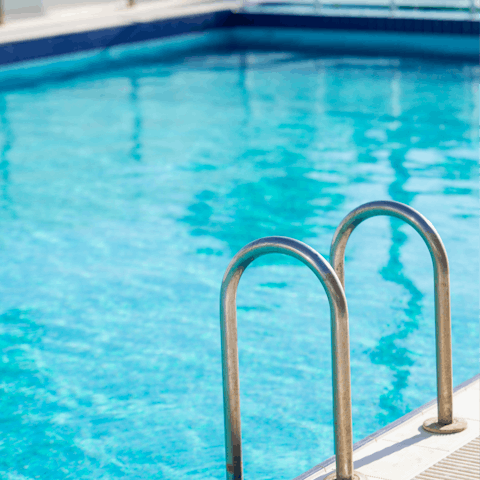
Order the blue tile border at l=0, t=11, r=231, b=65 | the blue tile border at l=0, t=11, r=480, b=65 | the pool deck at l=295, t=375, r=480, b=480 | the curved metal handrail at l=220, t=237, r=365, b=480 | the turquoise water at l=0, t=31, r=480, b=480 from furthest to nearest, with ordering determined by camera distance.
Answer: the blue tile border at l=0, t=11, r=480, b=65, the blue tile border at l=0, t=11, r=231, b=65, the turquoise water at l=0, t=31, r=480, b=480, the pool deck at l=295, t=375, r=480, b=480, the curved metal handrail at l=220, t=237, r=365, b=480

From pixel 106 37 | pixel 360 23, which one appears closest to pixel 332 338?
pixel 106 37

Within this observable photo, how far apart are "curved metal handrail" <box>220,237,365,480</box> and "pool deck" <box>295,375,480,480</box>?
0.13m

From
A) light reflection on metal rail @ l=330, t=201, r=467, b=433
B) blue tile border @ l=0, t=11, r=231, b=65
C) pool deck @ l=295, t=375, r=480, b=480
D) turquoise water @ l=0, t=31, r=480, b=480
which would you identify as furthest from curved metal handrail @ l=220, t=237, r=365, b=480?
blue tile border @ l=0, t=11, r=231, b=65

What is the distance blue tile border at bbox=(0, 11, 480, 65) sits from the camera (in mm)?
12188

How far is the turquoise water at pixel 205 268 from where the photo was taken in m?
3.79

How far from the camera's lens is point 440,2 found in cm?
1364

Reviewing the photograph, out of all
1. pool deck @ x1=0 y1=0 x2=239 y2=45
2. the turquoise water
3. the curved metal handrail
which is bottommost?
the turquoise water

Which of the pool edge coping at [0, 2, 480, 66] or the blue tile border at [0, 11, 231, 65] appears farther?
the pool edge coping at [0, 2, 480, 66]

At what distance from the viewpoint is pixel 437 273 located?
280 cm

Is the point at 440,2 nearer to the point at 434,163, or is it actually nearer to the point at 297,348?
the point at 434,163

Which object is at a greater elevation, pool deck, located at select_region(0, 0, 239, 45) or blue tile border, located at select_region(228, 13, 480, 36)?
pool deck, located at select_region(0, 0, 239, 45)

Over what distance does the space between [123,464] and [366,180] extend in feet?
13.7

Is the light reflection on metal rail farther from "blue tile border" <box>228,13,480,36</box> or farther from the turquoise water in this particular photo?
"blue tile border" <box>228,13,480,36</box>

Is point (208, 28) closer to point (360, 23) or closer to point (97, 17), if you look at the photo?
point (97, 17)
